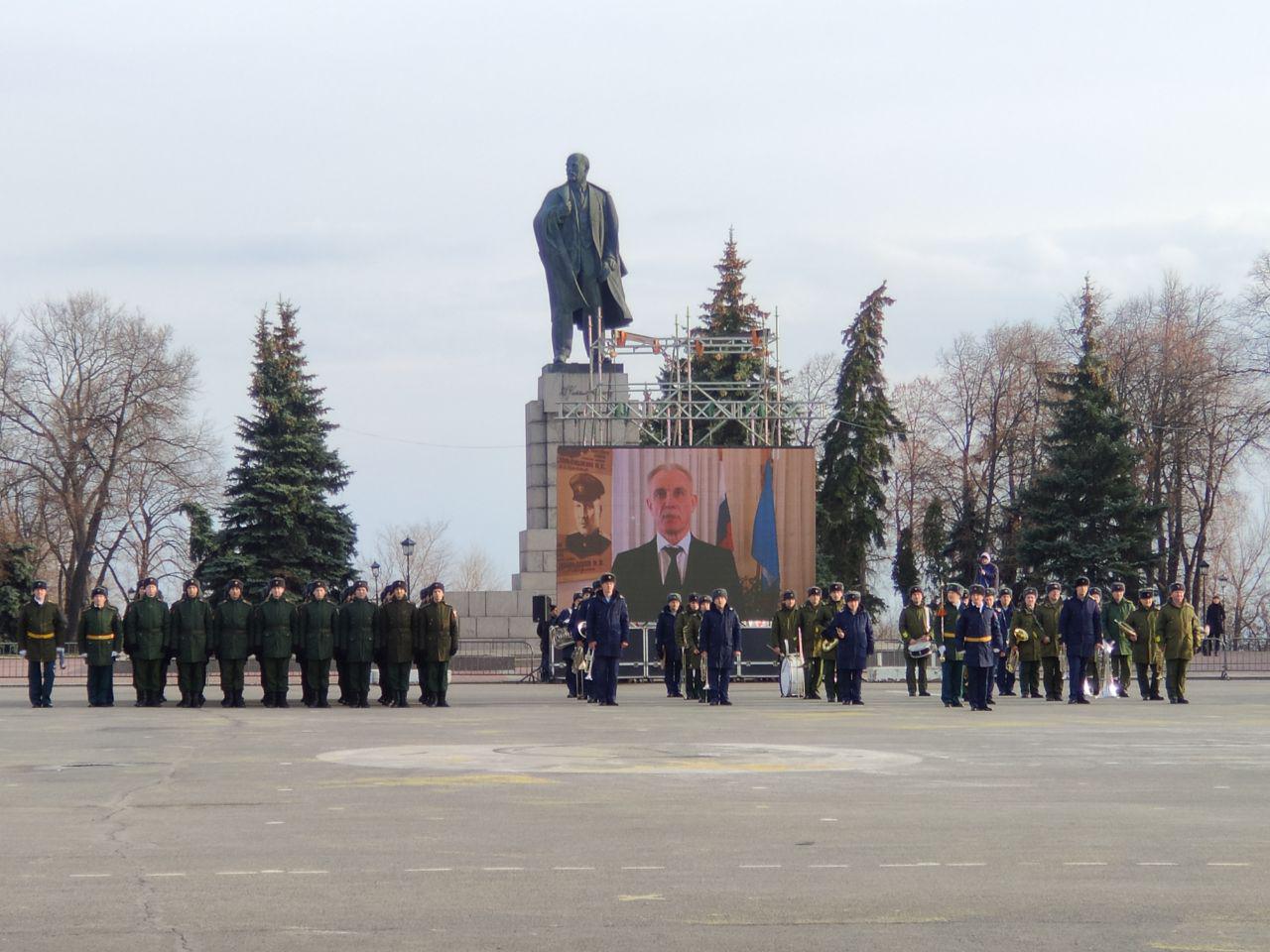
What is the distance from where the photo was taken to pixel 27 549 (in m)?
60.1

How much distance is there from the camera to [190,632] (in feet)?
84.4

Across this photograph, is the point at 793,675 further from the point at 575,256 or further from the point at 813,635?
the point at 575,256

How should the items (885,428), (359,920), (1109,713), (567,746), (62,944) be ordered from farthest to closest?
(885,428) < (1109,713) < (567,746) < (359,920) < (62,944)

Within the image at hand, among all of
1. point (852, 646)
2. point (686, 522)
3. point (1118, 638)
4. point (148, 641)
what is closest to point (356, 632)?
point (148, 641)

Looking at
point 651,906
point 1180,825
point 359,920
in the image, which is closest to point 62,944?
point 359,920

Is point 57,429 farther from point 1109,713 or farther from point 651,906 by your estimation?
point 651,906

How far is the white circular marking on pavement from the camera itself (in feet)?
49.2

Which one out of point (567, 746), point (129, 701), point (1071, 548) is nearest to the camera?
point (567, 746)

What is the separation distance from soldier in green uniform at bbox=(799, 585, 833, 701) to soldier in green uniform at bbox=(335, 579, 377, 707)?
633 centimetres

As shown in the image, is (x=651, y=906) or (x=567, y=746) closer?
(x=651, y=906)

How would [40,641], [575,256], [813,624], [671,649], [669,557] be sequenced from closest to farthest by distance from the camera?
[40,641] < [813,624] < [671,649] < [669,557] < [575,256]

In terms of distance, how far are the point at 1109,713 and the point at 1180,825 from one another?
42.3 feet

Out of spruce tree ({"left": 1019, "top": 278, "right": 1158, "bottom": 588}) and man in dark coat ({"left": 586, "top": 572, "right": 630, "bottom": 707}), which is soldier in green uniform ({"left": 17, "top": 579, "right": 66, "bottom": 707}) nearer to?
man in dark coat ({"left": 586, "top": 572, "right": 630, "bottom": 707})

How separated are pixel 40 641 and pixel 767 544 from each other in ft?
51.5
